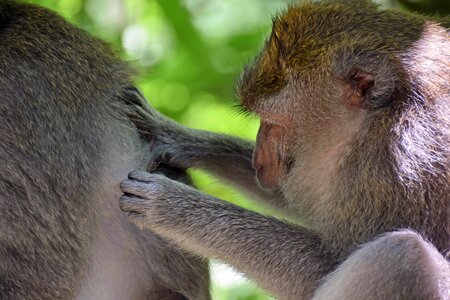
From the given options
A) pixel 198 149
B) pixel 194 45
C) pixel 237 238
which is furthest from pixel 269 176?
pixel 194 45

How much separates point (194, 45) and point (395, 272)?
2578 mm

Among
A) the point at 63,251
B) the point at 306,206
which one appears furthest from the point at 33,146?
the point at 306,206

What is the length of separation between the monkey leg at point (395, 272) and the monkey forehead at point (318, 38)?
2.96 ft

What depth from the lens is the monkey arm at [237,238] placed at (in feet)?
16.2

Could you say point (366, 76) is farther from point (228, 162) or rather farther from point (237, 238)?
point (228, 162)

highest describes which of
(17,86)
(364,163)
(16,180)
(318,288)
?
(17,86)

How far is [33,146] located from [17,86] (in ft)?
1.05

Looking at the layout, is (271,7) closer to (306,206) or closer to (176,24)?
(176,24)

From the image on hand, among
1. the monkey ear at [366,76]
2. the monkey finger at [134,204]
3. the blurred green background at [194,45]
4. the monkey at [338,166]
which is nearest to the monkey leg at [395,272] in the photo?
the monkey at [338,166]

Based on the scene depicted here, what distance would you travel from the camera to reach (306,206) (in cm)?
518

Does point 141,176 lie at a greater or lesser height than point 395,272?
greater

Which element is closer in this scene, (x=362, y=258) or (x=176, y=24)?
(x=362, y=258)

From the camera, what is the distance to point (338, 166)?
4945 millimetres

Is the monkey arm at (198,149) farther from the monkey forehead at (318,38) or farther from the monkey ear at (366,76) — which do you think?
the monkey ear at (366,76)
